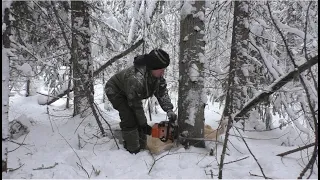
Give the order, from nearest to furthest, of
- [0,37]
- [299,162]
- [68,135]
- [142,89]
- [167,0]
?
[0,37] → [299,162] → [142,89] → [68,135] → [167,0]

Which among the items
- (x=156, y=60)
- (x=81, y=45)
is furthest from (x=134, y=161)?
(x=81, y=45)

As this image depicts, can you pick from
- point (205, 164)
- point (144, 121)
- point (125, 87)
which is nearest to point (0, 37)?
point (125, 87)

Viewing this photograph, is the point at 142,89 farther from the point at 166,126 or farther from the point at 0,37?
the point at 0,37

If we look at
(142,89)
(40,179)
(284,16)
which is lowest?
(40,179)

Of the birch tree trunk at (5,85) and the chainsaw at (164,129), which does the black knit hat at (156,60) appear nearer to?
the chainsaw at (164,129)

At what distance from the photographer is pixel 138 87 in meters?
4.59

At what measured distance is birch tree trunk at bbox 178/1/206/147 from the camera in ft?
15.3

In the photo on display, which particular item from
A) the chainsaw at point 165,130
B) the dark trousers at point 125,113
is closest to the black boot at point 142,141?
the dark trousers at point 125,113

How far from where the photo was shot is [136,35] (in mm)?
8258

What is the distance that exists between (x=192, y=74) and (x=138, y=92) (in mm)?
891

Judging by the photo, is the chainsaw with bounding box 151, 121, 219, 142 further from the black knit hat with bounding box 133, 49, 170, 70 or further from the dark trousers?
the black knit hat with bounding box 133, 49, 170, 70

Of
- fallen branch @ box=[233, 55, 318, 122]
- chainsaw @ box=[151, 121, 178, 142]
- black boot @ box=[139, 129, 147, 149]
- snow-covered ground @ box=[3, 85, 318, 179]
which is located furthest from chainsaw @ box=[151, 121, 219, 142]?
fallen branch @ box=[233, 55, 318, 122]

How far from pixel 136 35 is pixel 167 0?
6.21 feet

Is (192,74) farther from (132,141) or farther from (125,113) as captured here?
(132,141)
